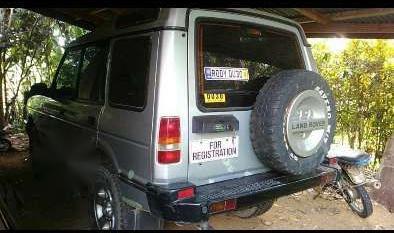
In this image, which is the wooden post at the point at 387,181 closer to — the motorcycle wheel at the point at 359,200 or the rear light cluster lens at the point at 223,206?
the motorcycle wheel at the point at 359,200

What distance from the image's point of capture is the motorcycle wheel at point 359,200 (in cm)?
438

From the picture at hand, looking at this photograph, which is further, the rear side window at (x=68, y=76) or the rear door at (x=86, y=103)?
the rear side window at (x=68, y=76)

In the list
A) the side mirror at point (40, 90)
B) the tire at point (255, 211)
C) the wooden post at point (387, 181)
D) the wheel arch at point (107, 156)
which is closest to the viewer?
the wheel arch at point (107, 156)

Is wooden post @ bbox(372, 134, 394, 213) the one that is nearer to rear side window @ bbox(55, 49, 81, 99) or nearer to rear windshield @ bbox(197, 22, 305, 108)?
rear windshield @ bbox(197, 22, 305, 108)

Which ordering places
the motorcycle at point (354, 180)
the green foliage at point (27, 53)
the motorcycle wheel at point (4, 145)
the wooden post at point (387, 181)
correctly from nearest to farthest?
the motorcycle at point (354, 180) < the wooden post at point (387, 181) < the motorcycle wheel at point (4, 145) < the green foliage at point (27, 53)

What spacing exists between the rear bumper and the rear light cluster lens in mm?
24

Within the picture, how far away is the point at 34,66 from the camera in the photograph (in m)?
9.98

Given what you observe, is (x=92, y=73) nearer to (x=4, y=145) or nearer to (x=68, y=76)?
(x=68, y=76)

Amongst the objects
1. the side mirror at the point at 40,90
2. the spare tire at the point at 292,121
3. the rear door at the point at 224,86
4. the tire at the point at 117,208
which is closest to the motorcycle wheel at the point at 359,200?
the spare tire at the point at 292,121

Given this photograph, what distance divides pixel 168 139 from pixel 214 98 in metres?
0.50

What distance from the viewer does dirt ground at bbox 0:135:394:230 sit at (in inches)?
157

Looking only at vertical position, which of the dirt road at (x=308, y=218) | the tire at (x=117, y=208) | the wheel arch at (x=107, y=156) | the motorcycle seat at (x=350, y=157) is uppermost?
the wheel arch at (x=107, y=156)

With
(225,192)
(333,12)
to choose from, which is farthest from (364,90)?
(225,192)

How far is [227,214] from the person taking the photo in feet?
14.1
